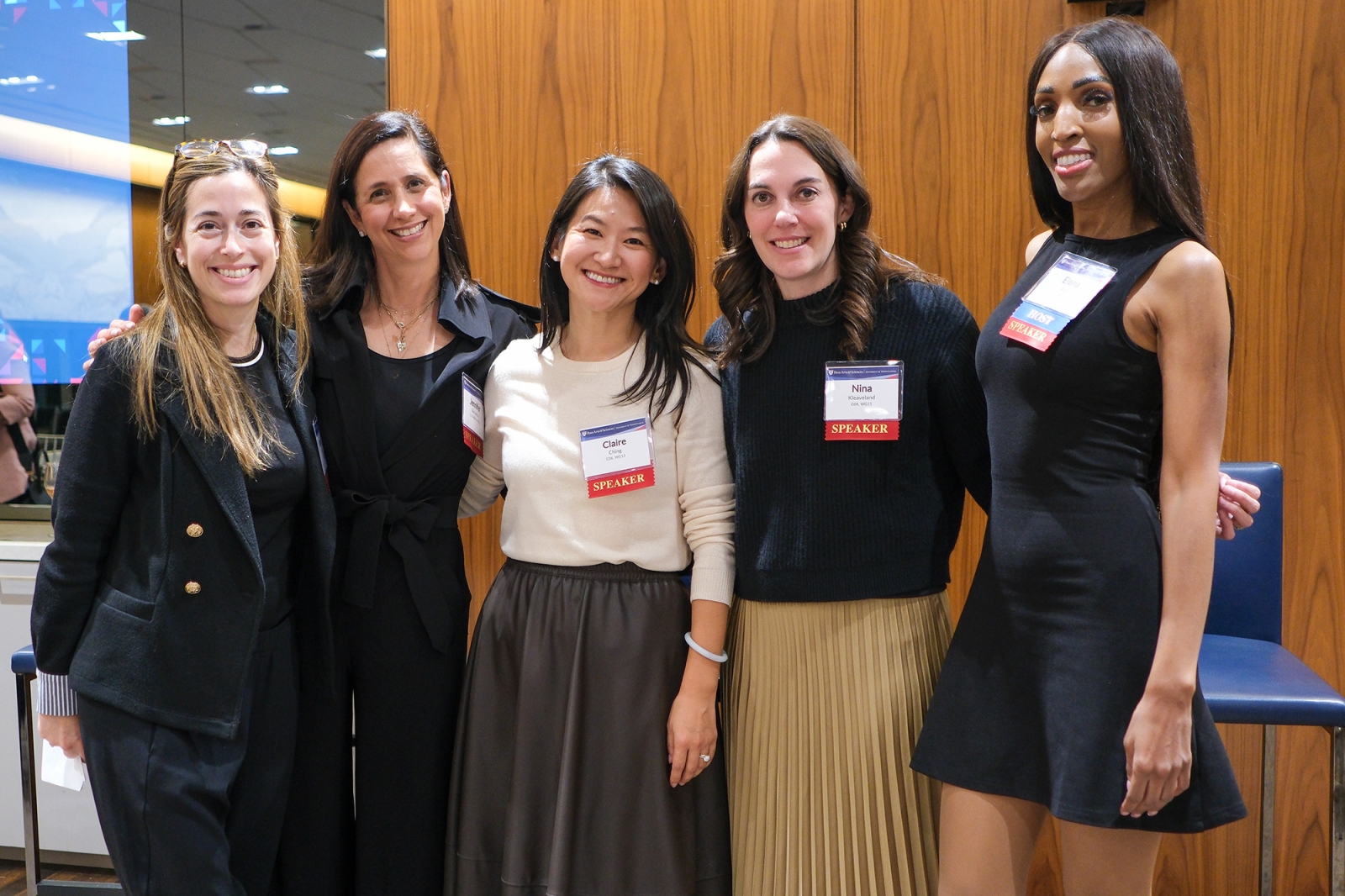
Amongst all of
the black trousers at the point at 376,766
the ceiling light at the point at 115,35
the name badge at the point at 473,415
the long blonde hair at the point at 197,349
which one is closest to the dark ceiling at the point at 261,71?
the ceiling light at the point at 115,35

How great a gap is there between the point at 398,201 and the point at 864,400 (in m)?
1.02

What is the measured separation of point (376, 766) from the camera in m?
1.85

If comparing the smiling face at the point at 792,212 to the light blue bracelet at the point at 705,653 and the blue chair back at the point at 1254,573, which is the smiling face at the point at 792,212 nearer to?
the light blue bracelet at the point at 705,653

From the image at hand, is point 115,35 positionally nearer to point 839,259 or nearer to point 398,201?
point 398,201

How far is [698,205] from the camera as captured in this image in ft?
8.59

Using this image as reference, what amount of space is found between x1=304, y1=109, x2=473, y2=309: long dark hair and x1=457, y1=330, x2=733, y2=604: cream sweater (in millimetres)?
463

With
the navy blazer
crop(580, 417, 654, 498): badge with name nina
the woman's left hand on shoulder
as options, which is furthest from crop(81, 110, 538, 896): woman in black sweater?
the woman's left hand on shoulder

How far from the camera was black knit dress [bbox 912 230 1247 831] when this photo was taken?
52.6 inches

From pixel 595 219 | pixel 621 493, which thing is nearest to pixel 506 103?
pixel 595 219

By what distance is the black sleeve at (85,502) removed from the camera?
5.14 ft

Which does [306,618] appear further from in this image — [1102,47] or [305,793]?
[1102,47]

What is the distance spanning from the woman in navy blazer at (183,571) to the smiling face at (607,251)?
0.55 metres

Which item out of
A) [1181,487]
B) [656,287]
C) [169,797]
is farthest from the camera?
[656,287]

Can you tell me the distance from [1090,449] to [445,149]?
2.06 m
